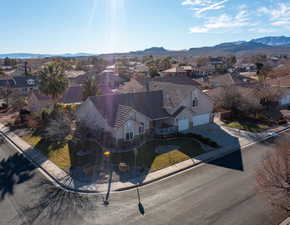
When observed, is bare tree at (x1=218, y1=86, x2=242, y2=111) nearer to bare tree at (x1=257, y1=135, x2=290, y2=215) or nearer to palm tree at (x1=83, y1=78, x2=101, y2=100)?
bare tree at (x1=257, y1=135, x2=290, y2=215)

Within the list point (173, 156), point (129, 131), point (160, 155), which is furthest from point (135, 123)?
point (173, 156)

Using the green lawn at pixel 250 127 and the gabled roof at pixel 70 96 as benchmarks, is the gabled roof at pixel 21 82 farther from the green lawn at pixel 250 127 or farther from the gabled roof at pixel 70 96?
the green lawn at pixel 250 127

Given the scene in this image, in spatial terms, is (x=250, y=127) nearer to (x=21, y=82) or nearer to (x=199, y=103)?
(x=199, y=103)

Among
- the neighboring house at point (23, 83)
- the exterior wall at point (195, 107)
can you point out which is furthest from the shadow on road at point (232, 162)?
the neighboring house at point (23, 83)

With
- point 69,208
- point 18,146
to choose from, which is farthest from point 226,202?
point 18,146

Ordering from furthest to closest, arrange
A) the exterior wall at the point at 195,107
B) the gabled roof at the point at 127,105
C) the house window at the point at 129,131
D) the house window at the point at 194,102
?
the house window at the point at 194,102, the exterior wall at the point at 195,107, the gabled roof at the point at 127,105, the house window at the point at 129,131

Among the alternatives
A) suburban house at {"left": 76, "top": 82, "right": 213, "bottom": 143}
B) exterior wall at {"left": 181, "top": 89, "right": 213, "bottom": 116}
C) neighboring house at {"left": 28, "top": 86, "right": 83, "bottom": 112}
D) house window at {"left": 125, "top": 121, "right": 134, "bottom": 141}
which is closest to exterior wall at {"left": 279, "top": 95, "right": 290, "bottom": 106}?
suburban house at {"left": 76, "top": 82, "right": 213, "bottom": 143}
